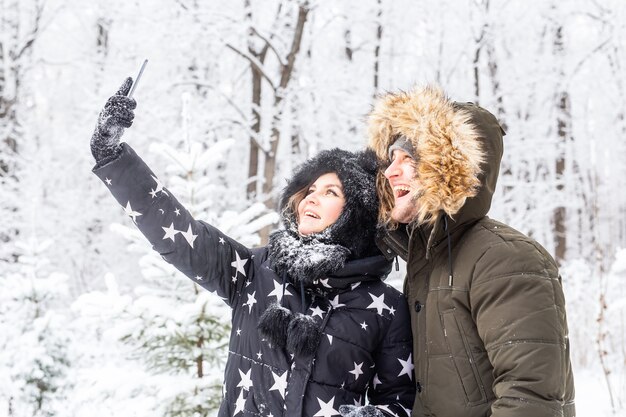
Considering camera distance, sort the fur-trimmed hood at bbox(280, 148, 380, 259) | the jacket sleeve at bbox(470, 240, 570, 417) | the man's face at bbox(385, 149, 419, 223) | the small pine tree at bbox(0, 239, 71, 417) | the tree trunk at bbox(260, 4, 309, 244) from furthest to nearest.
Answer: the tree trunk at bbox(260, 4, 309, 244) → the small pine tree at bbox(0, 239, 71, 417) → the fur-trimmed hood at bbox(280, 148, 380, 259) → the man's face at bbox(385, 149, 419, 223) → the jacket sleeve at bbox(470, 240, 570, 417)

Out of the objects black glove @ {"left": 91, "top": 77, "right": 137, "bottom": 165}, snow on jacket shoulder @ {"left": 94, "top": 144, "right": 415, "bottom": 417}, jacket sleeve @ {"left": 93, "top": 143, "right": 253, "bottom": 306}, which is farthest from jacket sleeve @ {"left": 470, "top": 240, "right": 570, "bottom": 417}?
black glove @ {"left": 91, "top": 77, "right": 137, "bottom": 165}

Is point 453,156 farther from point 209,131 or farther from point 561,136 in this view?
point 561,136

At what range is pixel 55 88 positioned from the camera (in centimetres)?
1927

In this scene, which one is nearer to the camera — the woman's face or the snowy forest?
the woman's face

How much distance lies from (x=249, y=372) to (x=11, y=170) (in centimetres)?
1338

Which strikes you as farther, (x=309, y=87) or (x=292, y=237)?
(x=309, y=87)

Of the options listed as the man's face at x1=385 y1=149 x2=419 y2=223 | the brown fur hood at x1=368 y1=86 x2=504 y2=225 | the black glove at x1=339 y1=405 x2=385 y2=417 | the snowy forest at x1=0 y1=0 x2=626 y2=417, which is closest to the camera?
the brown fur hood at x1=368 y1=86 x2=504 y2=225

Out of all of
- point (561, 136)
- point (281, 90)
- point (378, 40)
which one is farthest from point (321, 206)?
point (561, 136)

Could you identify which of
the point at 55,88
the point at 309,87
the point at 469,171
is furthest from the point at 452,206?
the point at 55,88

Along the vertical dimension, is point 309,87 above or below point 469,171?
above

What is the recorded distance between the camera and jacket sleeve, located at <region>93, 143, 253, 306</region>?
6.91 ft

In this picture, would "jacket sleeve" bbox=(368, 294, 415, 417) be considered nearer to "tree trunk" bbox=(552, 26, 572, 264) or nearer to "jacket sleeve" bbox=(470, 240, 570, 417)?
"jacket sleeve" bbox=(470, 240, 570, 417)

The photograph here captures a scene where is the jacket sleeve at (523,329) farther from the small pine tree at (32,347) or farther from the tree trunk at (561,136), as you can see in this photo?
the tree trunk at (561,136)

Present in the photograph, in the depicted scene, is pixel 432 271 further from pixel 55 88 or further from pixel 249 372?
pixel 55 88
